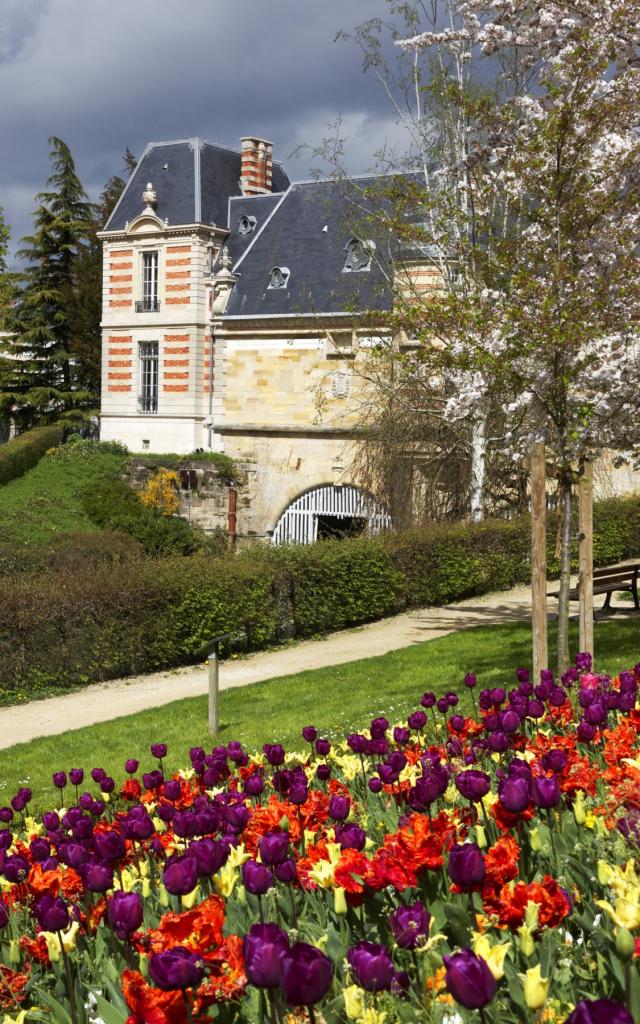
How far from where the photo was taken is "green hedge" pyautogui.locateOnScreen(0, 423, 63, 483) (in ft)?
91.1

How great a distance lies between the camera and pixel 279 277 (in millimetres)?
31750

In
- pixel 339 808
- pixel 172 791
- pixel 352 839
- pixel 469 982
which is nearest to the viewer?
pixel 469 982

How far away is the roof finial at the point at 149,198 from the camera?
111ft

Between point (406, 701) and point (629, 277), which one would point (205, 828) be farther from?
point (629, 277)

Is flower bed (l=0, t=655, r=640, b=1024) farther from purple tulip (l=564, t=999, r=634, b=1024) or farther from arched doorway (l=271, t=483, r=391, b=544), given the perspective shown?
arched doorway (l=271, t=483, r=391, b=544)

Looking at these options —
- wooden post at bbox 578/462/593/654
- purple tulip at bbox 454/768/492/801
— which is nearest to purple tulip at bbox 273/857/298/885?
purple tulip at bbox 454/768/492/801

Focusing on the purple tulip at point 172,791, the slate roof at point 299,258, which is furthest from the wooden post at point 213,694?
the slate roof at point 299,258

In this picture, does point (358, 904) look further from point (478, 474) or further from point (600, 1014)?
point (478, 474)

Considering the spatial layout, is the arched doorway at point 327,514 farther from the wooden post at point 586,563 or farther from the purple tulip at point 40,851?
the purple tulip at point 40,851

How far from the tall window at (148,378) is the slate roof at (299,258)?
158 inches

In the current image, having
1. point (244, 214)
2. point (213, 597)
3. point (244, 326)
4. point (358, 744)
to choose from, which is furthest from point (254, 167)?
point (358, 744)

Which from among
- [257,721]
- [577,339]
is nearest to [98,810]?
[257,721]

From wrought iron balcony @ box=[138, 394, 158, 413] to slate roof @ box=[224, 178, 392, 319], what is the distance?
4.54 metres

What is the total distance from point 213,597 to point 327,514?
15.8 metres
